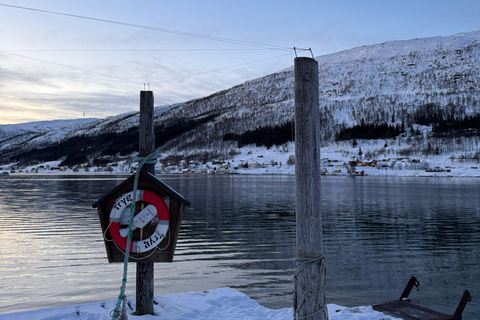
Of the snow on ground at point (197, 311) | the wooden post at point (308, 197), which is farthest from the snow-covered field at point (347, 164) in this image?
the wooden post at point (308, 197)

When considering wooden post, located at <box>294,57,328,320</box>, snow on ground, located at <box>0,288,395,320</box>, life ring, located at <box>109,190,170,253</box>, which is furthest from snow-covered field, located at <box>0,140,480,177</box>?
life ring, located at <box>109,190,170,253</box>

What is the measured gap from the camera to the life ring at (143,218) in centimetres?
569

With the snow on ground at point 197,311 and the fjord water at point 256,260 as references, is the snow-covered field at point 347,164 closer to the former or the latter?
the fjord water at point 256,260

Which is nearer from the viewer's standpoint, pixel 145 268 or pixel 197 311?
pixel 145 268

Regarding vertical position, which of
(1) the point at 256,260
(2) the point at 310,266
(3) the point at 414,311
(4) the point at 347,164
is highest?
(4) the point at 347,164

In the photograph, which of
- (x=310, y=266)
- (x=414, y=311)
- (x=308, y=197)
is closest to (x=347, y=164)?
(x=414, y=311)

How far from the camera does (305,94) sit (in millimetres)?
4930

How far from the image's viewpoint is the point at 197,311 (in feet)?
21.8

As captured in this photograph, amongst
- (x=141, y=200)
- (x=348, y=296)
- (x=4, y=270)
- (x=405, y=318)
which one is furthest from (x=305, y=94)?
(x=4, y=270)

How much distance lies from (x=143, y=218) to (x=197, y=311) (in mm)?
2023

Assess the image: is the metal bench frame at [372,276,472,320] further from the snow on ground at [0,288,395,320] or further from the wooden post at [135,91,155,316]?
the wooden post at [135,91,155,316]

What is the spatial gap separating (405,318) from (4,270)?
1080 centimetres

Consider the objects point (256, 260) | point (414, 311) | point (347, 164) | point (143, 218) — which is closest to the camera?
point (143, 218)

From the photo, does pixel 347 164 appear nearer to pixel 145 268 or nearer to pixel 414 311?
pixel 414 311
